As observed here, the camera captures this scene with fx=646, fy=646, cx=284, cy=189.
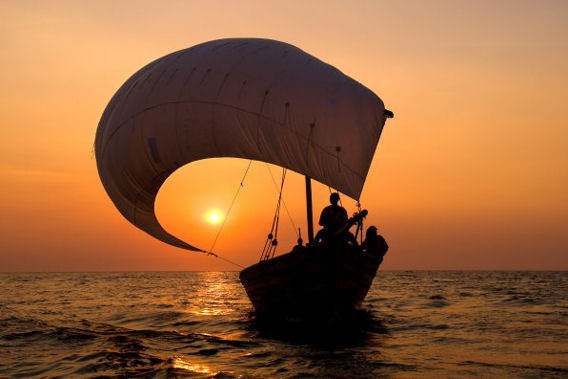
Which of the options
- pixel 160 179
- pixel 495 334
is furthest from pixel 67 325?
pixel 495 334

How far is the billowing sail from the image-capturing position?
16.0m

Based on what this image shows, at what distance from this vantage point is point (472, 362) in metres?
12.0

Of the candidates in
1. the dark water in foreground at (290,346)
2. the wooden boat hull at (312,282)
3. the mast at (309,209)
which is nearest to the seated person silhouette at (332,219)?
the wooden boat hull at (312,282)

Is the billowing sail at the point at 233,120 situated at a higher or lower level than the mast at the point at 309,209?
higher

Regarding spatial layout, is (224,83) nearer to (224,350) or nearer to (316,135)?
(316,135)

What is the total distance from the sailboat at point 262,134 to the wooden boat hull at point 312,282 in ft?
0.09

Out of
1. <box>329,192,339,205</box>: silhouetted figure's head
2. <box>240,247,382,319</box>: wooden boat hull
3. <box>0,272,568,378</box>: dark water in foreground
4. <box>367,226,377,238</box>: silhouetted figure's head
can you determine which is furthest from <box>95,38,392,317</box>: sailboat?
<box>367,226,377,238</box>: silhouetted figure's head

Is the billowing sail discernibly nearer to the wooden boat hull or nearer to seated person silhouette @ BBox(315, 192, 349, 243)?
seated person silhouette @ BBox(315, 192, 349, 243)

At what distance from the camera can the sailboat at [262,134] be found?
1587 cm

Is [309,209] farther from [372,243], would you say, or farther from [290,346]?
[290,346]

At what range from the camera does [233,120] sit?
16.7 metres

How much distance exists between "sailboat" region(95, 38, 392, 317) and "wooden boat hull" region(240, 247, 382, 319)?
0.03 meters

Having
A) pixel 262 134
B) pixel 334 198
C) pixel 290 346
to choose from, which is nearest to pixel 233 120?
pixel 262 134

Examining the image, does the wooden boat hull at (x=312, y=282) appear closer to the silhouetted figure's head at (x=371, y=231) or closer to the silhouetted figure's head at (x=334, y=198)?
the silhouetted figure's head at (x=334, y=198)
